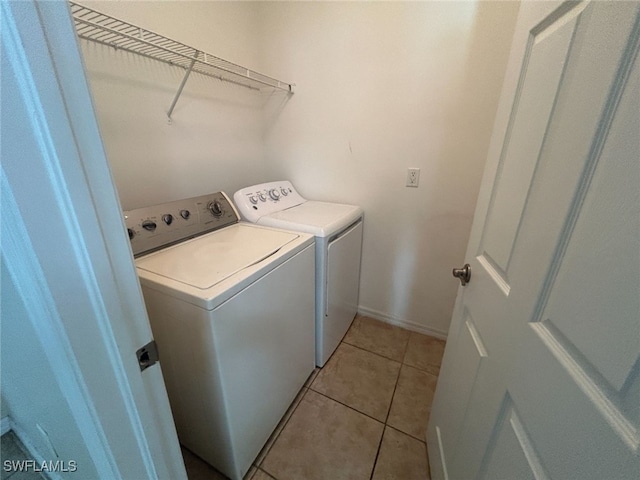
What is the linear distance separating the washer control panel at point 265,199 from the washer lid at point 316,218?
0.18 ft

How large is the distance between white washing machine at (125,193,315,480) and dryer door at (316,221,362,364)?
8.4 inches

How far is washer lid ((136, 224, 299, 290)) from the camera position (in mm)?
941

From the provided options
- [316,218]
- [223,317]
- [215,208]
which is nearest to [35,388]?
[223,317]

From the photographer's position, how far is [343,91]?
173 cm

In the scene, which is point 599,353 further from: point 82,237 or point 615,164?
point 82,237

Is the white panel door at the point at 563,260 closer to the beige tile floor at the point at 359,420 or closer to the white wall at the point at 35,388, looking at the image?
the beige tile floor at the point at 359,420

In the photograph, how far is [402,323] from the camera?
6.88 ft

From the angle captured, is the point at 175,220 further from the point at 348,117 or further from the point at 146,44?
the point at 348,117

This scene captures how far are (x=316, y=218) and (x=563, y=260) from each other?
1.20m

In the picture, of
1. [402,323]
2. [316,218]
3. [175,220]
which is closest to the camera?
[175,220]

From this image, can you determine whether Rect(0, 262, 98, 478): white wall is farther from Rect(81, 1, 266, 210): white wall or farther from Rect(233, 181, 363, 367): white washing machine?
Rect(233, 181, 363, 367): white washing machine

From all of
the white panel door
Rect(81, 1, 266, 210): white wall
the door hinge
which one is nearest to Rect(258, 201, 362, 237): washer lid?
Rect(81, 1, 266, 210): white wall

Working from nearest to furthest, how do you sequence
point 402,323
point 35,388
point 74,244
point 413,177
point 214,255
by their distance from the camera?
point 74,244 → point 35,388 → point 214,255 → point 413,177 → point 402,323

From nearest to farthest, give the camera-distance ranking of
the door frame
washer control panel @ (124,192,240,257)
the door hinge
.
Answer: the door frame, the door hinge, washer control panel @ (124,192,240,257)
